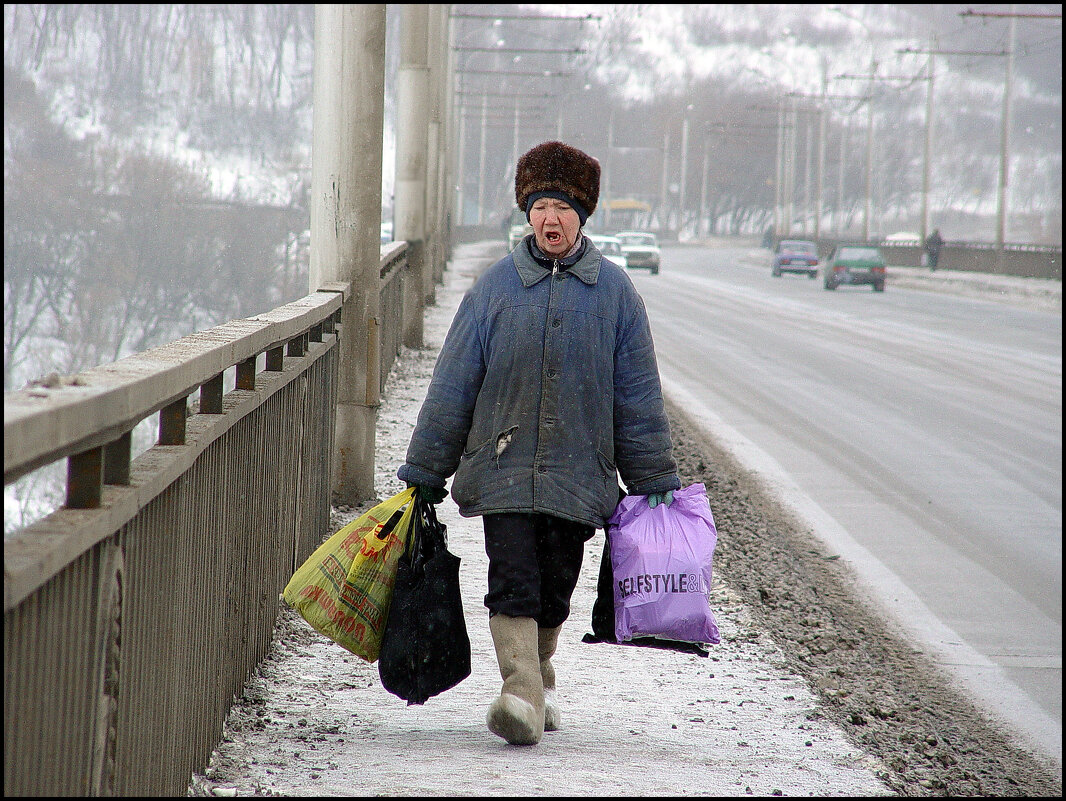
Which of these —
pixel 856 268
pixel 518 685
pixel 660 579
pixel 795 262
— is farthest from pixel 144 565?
pixel 795 262

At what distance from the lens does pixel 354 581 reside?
150 inches

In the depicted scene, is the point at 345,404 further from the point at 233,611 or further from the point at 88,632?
the point at 88,632

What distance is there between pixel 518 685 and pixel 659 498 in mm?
676

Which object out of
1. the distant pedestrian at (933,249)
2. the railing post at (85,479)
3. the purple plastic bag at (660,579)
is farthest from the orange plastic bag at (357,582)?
the distant pedestrian at (933,249)

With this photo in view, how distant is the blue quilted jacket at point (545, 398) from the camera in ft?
12.0

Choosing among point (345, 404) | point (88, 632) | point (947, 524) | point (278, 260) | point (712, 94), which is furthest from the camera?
point (712, 94)

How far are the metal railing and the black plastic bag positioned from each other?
0.46 m

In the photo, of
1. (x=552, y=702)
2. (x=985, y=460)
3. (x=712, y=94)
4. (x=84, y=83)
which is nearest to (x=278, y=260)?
(x=84, y=83)

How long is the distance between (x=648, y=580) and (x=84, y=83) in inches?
4225

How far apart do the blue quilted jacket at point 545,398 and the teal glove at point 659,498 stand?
3 centimetres

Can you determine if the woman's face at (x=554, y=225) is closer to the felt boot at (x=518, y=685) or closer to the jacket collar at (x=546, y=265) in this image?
the jacket collar at (x=546, y=265)

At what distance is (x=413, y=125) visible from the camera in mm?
18016

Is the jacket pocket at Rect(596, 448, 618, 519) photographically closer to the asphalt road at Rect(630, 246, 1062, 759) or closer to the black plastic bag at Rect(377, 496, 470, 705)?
the black plastic bag at Rect(377, 496, 470, 705)

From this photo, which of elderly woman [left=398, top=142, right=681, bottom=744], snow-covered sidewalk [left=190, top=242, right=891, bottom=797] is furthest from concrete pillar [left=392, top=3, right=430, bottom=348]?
elderly woman [left=398, top=142, right=681, bottom=744]
